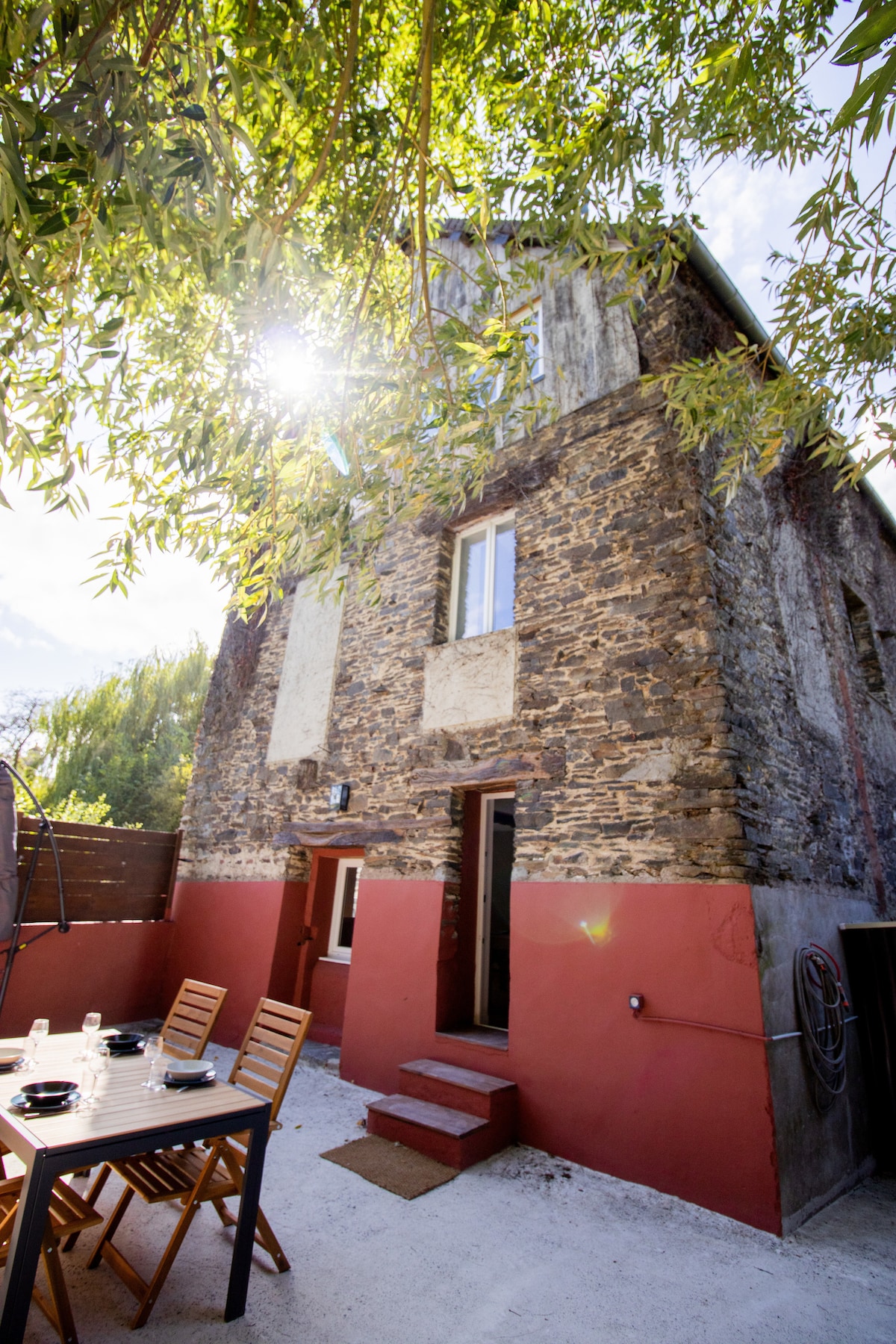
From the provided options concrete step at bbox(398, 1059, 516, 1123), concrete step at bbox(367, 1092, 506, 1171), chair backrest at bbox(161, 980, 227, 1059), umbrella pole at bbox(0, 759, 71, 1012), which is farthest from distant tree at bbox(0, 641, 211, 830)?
concrete step at bbox(367, 1092, 506, 1171)

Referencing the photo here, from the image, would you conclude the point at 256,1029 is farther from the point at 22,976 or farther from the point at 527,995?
the point at 22,976

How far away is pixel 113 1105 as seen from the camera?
263 centimetres

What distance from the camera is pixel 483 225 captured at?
2930mm

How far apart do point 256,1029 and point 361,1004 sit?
2245 millimetres

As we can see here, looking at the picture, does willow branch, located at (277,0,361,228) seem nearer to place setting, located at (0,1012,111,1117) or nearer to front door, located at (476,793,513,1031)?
place setting, located at (0,1012,111,1117)

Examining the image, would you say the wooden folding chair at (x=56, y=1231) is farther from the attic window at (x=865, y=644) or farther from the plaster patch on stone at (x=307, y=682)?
the attic window at (x=865, y=644)

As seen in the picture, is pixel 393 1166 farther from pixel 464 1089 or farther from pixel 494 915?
pixel 494 915

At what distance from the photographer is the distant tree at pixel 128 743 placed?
15.9 meters

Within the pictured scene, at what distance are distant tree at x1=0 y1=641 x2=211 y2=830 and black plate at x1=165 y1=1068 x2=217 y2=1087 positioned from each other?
1415cm

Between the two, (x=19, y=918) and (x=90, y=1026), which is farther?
(x=19, y=918)

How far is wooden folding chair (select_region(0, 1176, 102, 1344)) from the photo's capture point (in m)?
2.27

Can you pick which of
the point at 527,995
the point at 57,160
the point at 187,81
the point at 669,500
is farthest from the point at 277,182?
the point at 527,995

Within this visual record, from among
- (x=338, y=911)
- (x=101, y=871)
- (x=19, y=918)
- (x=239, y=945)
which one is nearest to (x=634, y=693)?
(x=338, y=911)

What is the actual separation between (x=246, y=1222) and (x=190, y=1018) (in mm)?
2004
